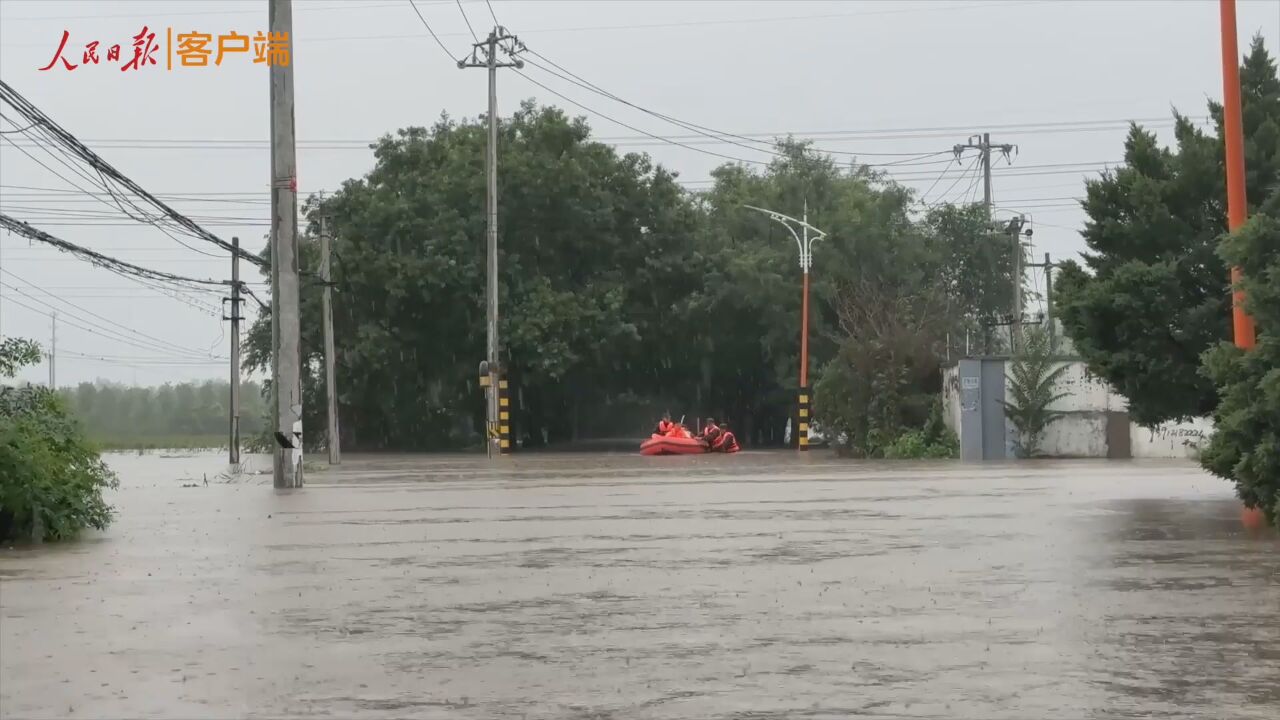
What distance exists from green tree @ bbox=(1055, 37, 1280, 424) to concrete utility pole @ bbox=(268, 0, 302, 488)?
1319cm

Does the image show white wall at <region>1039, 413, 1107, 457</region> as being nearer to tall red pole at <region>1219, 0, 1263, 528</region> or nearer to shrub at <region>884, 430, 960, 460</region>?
shrub at <region>884, 430, 960, 460</region>

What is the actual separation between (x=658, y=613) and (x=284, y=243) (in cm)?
2036

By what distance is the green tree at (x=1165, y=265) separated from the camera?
73.8 feet

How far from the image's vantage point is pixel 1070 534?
17016 millimetres

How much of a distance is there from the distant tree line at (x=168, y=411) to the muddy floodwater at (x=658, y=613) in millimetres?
21141

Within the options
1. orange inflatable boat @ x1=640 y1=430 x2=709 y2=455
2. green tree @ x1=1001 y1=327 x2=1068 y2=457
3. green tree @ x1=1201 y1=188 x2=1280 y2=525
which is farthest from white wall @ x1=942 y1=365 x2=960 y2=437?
green tree @ x1=1201 y1=188 x2=1280 y2=525

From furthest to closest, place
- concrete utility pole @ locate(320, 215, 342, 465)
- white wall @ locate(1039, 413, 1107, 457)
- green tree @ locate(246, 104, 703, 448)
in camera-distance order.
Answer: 1. green tree @ locate(246, 104, 703, 448)
2. concrete utility pole @ locate(320, 215, 342, 465)
3. white wall @ locate(1039, 413, 1107, 457)

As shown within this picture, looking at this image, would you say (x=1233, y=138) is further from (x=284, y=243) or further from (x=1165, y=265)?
(x=284, y=243)

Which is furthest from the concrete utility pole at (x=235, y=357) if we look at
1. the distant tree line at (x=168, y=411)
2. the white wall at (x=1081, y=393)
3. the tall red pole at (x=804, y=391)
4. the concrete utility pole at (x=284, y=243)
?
the white wall at (x=1081, y=393)

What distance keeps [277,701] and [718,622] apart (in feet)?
11.3

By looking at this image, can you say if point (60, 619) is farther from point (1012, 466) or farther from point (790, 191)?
point (790, 191)

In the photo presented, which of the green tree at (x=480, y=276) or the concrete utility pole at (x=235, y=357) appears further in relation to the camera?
the green tree at (x=480, y=276)

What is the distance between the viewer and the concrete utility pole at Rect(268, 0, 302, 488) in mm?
29688

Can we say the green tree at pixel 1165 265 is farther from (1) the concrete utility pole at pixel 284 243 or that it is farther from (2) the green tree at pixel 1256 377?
(1) the concrete utility pole at pixel 284 243
